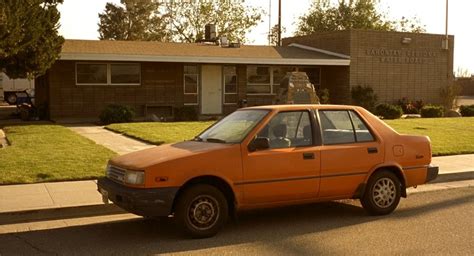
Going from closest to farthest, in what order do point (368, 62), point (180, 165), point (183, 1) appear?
point (180, 165), point (368, 62), point (183, 1)

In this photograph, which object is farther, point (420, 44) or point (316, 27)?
point (316, 27)

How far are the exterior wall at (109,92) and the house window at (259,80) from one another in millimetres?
3597

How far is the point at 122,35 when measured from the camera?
7362 cm

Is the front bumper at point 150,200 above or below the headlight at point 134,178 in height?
below

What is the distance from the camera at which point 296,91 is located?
1858 centimetres

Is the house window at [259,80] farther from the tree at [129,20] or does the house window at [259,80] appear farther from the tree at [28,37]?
the tree at [129,20]

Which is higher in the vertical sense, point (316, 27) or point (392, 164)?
point (316, 27)

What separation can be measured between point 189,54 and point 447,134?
1203cm

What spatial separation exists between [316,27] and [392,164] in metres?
55.9

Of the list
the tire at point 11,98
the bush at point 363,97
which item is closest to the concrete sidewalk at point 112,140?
the bush at point 363,97

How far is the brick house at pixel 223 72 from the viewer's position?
24.2 metres

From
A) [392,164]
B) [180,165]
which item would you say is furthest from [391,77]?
[180,165]

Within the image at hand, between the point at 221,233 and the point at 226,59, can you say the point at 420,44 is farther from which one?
the point at 221,233

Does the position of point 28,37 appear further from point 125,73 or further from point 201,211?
point 201,211
